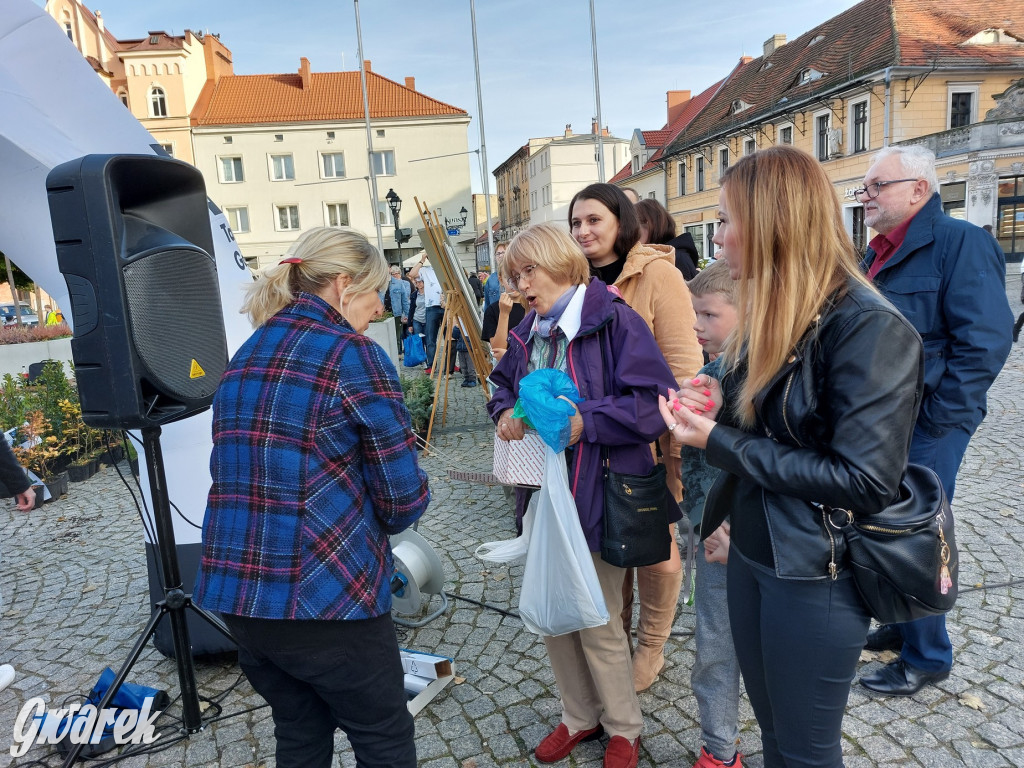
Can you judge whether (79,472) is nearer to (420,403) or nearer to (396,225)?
(420,403)

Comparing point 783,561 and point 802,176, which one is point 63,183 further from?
point 783,561

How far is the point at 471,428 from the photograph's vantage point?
8.09 metres

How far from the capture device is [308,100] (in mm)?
39062

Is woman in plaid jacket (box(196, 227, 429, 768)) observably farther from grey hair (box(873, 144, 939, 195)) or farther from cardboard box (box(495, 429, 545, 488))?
grey hair (box(873, 144, 939, 195))

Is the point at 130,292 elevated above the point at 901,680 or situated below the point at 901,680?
above

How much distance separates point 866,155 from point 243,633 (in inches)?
1183

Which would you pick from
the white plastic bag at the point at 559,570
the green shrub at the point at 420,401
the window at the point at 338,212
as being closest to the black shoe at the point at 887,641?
the white plastic bag at the point at 559,570

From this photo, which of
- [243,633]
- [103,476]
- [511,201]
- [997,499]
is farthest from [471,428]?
[511,201]

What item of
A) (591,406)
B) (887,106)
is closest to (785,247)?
(591,406)

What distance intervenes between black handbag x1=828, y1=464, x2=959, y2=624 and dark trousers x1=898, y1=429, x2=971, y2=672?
52.4 inches

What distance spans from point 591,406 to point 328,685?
1.08m

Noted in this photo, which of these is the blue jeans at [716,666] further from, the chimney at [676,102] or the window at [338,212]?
the chimney at [676,102]

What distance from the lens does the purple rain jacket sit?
2.13 m

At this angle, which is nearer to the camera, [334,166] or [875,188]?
[875,188]
